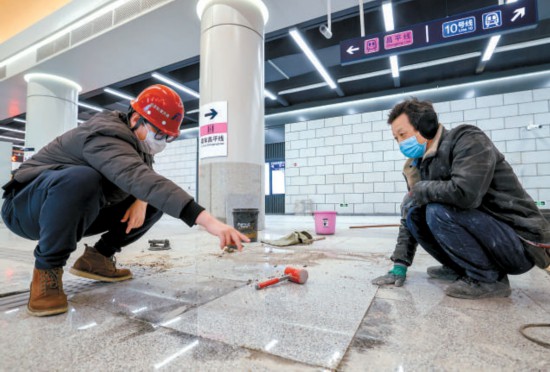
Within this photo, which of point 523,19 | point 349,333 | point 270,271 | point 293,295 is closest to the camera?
point 349,333

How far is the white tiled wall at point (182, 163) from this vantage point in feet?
32.6

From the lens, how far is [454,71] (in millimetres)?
6555

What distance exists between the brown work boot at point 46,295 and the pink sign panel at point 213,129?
2744mm

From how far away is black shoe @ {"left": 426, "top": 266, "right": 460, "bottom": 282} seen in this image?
142 centimetres

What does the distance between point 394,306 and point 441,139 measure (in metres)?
0.71

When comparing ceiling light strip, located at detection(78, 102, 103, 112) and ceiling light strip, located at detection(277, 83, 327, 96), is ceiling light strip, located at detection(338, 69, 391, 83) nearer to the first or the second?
ceiling light strip, located at detection(277, 83, 327, 96)

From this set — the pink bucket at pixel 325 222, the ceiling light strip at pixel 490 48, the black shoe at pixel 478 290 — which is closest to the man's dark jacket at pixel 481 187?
the black shoe at pixel 478 290

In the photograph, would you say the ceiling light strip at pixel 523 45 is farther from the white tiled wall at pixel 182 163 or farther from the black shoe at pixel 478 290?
the white tiled wall at pixel 182 163

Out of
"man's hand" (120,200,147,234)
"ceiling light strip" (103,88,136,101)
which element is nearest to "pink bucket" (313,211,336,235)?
"man's hand" (120,200,147,234)

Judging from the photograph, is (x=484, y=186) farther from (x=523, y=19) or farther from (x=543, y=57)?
(x=543, y=57)

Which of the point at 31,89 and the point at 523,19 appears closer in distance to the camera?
the point at 523,19

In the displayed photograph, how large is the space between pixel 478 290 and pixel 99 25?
5442 millimetres

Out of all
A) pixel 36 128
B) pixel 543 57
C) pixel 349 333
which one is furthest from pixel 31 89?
pixel 543 57

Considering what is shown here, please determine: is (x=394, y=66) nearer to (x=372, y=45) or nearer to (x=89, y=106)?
(x=372, y=45)
